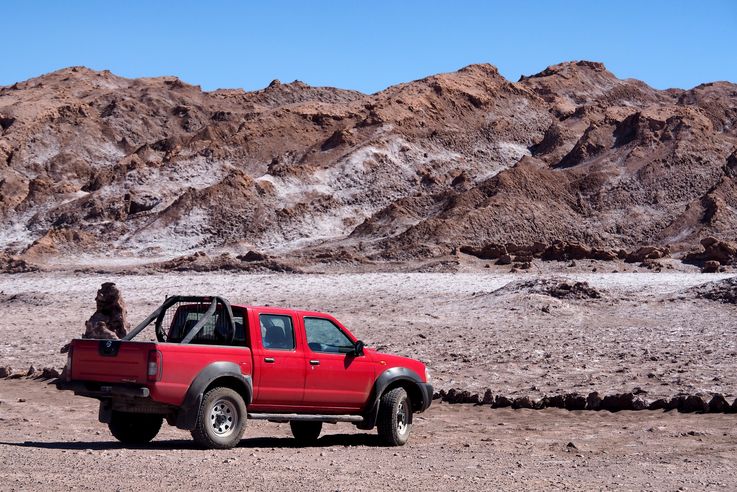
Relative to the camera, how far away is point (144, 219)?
2340 inches

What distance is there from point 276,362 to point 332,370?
2.27 ft

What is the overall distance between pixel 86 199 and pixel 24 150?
19.7m

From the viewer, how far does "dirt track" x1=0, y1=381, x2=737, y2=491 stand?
900cm

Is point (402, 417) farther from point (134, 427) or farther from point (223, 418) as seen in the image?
point (134, 427)

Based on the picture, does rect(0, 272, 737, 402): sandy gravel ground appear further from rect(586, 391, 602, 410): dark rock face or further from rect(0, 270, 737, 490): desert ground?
rect(586, 391, 602, 410): dark rock face

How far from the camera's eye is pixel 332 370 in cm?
1186

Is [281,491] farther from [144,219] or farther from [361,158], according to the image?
[361,158]

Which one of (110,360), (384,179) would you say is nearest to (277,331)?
(110,360)

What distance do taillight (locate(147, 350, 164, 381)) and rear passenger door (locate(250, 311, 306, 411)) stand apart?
1.07m

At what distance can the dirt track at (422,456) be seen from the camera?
9000 millimetres

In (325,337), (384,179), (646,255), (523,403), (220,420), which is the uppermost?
(384,179)

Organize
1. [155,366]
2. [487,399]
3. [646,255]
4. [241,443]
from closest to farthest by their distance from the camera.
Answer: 1. [155,366]
2. [241,443]
3. [487,399]
4. [646,255]

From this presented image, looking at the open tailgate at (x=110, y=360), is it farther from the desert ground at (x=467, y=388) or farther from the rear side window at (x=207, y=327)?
the rear side window at (x=207, y=327)

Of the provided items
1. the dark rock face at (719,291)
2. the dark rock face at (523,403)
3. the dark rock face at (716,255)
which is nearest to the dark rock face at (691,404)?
the dark rock face at (523,403)
